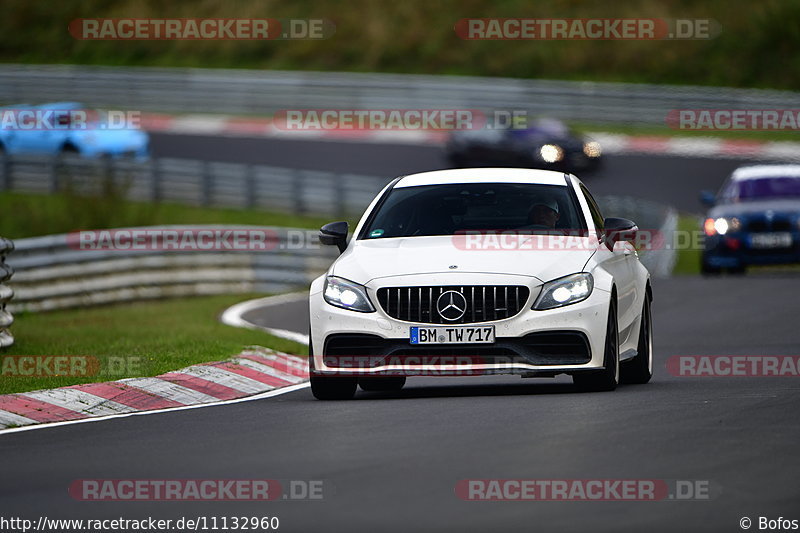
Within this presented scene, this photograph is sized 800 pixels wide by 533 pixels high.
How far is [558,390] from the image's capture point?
12.0m

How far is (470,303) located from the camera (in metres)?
11.1

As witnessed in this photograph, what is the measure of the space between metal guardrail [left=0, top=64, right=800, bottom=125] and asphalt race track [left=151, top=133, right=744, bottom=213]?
83.2 inches

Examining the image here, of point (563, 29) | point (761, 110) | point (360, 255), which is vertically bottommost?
point (360, 255)

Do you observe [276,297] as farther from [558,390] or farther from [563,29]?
[563,29]

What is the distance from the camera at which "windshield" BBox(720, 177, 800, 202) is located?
24.8m

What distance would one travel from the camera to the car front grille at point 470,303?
11078 millimetres

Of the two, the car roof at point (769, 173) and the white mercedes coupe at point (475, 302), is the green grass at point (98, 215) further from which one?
the white mercedes coupe at point (475, 302)

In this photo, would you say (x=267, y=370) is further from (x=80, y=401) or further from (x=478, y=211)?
(x=478, y=211)

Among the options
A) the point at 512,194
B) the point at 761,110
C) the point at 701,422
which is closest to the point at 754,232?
the point at 512,194

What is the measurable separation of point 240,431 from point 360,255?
2.18 meters

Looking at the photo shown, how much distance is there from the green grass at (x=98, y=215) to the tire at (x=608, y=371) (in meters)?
18.8
